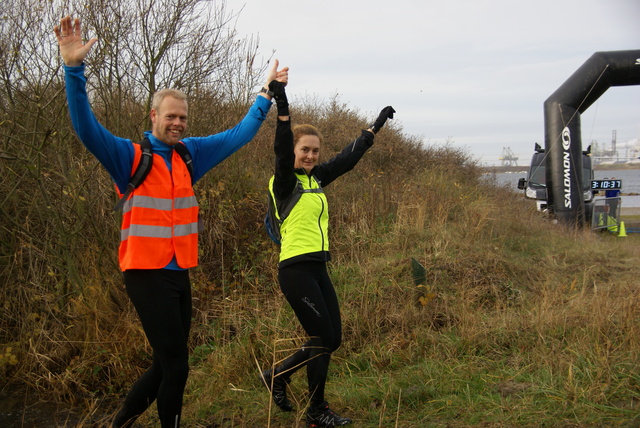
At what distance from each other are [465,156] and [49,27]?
39.9 ft

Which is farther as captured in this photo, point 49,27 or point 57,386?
point 49,27

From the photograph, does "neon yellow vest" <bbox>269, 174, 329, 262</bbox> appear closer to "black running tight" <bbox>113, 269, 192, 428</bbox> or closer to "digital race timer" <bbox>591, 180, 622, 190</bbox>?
"black running tight" <bbox>113, 269, 192, 428</bbox>

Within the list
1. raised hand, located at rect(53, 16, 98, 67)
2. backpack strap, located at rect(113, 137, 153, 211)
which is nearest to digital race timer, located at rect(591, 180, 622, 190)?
backpack strap, located at rect(113, 137, 153, 211)

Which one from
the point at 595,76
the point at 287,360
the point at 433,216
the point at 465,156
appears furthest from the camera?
the point at 465,156

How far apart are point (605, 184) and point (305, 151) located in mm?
13248

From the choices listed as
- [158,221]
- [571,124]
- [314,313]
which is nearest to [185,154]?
[158,221]

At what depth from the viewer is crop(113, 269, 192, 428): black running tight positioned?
2.76 m

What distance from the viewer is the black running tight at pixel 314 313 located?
340cm

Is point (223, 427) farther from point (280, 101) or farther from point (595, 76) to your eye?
point (595, 76)

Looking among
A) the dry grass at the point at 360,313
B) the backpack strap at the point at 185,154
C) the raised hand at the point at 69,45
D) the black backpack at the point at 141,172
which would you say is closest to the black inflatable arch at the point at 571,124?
the dry grass at the point at 360,313

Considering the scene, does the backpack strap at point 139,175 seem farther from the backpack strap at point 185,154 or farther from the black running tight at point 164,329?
the black running tight at point 164,329

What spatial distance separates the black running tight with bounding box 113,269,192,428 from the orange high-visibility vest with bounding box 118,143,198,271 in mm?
88

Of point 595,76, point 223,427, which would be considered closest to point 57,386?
point 223,427

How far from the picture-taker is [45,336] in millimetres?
5555
